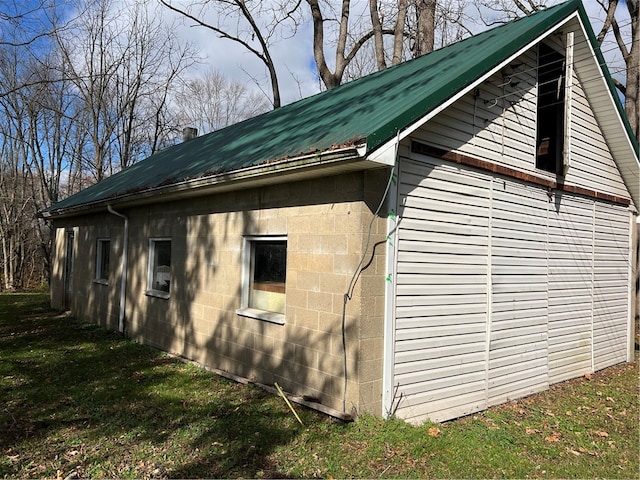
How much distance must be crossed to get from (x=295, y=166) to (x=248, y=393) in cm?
299

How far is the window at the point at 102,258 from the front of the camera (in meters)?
11.3

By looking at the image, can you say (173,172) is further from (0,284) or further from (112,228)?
(0,284)

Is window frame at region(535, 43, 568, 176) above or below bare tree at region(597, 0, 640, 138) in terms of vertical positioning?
below

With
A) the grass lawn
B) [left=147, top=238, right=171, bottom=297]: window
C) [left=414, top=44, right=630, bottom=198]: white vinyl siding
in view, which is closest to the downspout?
[left=147, top=238, right=171, bottom=297]: window

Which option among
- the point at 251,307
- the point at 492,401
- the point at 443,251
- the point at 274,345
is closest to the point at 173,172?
the point at 251,307

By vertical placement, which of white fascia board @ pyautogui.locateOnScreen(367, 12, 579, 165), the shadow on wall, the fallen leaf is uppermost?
white fascia board @ pyautogui.locateOnScreen(367, 12, 579, 165)

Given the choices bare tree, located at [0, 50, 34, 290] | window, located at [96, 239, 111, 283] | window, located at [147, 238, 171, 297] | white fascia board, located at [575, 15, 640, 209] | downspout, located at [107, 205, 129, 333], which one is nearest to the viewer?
white fascia board, located at [575, 15, 640, 209]

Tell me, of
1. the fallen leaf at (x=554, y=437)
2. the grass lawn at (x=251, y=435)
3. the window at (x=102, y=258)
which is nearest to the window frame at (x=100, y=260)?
the window at (x=102, y=258)

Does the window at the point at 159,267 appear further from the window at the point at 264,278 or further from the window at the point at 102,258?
the window at the point at 102,258

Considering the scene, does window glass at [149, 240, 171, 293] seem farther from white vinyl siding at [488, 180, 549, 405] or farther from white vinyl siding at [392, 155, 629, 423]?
white vinyl siding at [488, 180, 549, 405]

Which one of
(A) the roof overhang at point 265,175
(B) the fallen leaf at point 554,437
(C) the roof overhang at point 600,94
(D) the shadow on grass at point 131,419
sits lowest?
(B) the fallen leaf at point 554,437

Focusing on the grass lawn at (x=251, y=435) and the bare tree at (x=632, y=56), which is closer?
the grass lawn at (x=251, y=435)

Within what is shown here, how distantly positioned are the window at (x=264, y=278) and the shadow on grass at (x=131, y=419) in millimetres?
1042

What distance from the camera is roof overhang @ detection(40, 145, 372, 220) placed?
435 cm
